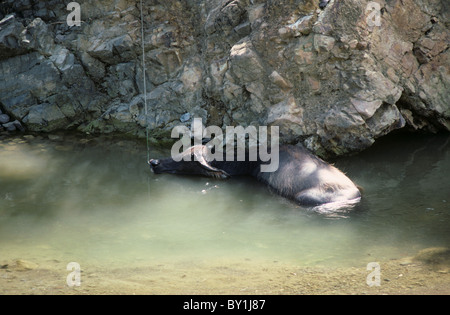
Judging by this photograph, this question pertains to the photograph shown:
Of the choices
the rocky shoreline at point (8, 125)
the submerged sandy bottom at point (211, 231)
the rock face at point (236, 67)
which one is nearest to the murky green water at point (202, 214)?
the submerged sandy bottom at point (211, 231)

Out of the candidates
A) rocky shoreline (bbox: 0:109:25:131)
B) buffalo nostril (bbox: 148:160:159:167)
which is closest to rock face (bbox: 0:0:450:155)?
rocky shoreline (bbox: 0:109:25:131)

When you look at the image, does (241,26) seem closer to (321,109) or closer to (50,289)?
(321,109)

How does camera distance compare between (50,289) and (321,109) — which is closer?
(50,289)

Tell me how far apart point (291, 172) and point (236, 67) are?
2.35 m

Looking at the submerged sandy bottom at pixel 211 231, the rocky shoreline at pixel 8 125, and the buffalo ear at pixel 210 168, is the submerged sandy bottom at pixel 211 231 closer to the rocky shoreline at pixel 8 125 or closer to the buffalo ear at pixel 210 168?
the buffalo ear at pixel 210 168

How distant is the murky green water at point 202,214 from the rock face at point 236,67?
79 cm

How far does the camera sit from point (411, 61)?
26.2ft

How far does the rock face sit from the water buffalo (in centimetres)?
78

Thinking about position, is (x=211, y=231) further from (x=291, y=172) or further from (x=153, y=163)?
(x=153, y=163)

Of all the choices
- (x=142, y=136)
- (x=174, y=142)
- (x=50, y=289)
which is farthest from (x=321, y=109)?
(x=50, y=289)

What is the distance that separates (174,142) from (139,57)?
6.79ft

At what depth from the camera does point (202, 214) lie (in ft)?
20.0

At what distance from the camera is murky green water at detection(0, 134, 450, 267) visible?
498cm

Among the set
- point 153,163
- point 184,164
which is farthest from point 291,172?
point 153,163
